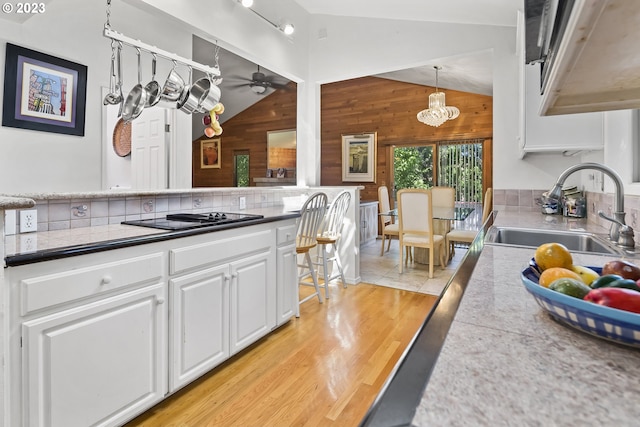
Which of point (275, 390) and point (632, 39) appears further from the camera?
point (275, 390)

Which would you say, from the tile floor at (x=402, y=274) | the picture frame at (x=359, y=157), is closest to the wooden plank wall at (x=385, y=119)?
the picture frame at (x=359, y=157)

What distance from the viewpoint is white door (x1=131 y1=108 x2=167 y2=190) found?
3.71 m

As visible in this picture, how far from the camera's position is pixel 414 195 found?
4.16 m

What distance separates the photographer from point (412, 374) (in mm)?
457

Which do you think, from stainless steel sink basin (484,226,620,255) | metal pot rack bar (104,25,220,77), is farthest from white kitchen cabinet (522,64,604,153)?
metal pot rack bar (104,25,220,77)

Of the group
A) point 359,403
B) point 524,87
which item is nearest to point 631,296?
point 359,403

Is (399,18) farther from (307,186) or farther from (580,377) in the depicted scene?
(580,377)

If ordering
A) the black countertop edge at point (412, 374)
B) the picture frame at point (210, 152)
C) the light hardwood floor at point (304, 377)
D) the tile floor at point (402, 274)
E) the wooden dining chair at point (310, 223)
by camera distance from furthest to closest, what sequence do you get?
the picture frame at point (210, 152) → the tile floor at point (402, 274) → the wooden dining chair at point (310, 223) → the light hardwood floor at point (304, 377) → the black countertop edge at point (412, 374)

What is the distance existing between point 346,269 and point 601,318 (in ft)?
11.4

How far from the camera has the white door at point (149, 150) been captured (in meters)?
3.71

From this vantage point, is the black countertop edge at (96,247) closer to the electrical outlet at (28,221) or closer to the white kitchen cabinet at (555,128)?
the electrical outlet at (28,221)

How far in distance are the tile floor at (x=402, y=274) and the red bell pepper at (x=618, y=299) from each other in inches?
117

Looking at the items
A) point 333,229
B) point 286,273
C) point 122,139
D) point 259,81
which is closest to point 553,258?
point 286,273

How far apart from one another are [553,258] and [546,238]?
123 cm
